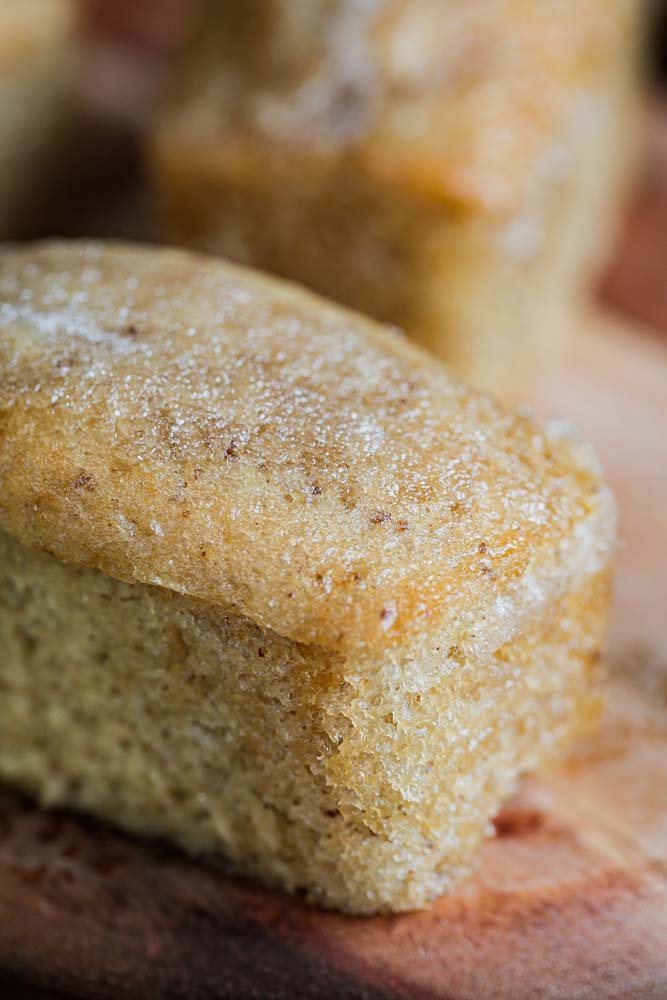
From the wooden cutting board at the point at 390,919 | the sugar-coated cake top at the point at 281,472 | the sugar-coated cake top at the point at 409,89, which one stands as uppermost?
the sugar-coated cake top at the point at 409,89

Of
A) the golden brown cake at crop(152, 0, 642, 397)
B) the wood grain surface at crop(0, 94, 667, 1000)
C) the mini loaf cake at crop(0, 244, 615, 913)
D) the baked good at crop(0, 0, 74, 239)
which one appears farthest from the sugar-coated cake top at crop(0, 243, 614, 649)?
the baked good at crop(0, 0, 74, 239)

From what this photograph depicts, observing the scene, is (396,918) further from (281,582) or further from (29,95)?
(29,95)

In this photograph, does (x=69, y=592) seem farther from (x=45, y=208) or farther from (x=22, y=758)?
(x=45, y=208)

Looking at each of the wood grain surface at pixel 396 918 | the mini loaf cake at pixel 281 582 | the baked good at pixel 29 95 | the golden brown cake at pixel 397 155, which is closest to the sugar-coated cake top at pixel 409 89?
the golden brown cake at pixel 397 155

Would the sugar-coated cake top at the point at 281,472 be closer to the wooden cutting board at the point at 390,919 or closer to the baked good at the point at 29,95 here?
the wooden cutting board at the point at 390,919

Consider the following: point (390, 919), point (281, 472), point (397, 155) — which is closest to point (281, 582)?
point (281, 472)

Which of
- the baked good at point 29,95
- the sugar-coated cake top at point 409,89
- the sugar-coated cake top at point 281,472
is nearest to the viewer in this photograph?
the sugar-coated cake top at point 281,472

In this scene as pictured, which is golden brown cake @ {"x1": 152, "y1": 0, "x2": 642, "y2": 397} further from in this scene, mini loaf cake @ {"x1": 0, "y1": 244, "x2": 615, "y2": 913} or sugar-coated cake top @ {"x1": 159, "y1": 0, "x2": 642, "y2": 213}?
mini loaf cake @ {"x1": 0, "y1": 244, "x2": 615, "y2": 913}

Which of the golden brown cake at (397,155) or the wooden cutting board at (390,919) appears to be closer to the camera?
the wooden cutting board at (390,919)
